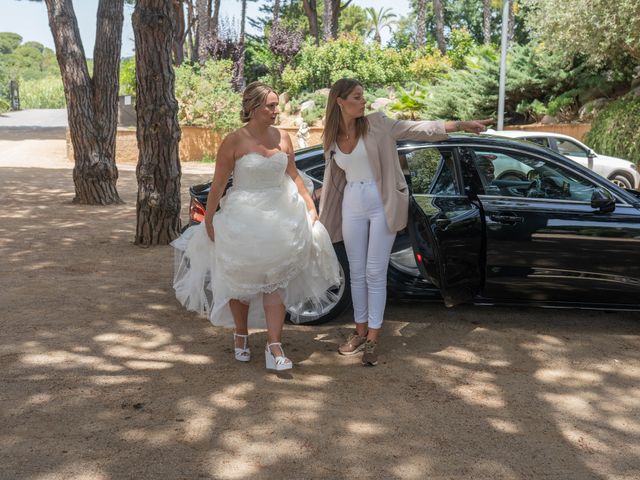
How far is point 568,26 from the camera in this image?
21.5 m

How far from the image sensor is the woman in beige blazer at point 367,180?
15.9ft

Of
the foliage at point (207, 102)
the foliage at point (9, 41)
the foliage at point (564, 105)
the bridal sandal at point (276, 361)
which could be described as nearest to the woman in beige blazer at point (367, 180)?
the bridal sandal at point (276, 361)

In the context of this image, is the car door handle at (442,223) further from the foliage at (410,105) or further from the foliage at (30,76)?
the foliage at (30,76)

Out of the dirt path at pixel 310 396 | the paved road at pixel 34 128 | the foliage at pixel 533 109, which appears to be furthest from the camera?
the paved road at pixel 34 128

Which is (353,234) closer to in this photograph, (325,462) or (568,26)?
(325,462)

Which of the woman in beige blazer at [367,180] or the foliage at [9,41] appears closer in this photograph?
the woman in beige blazer at [367,180]

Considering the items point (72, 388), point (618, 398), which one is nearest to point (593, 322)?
point (618, 398)

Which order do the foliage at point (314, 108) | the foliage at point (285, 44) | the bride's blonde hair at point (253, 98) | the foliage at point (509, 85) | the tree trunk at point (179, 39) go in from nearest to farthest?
1. the bride's blonde hair at point (253, 98)
2. the foliage at point (509, 85)
3. the foliage at point (314, 108)
4. the foliage at point (285, 44)
5. the tree trunk at point (179, 39)

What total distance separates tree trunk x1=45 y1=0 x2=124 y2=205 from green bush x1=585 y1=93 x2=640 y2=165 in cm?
1257

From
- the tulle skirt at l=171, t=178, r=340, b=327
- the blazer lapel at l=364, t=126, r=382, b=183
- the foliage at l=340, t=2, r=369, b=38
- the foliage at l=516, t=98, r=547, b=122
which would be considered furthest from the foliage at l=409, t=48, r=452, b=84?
the foliage at l=340, t=2, r=369, b=38

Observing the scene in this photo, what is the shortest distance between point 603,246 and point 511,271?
678mm

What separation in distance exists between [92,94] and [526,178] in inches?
387

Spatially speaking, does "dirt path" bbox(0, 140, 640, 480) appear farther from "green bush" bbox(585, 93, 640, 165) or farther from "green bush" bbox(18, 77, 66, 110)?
"green bush" bbox(18, 77, 66, 110)

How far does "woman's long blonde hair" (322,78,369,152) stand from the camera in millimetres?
4816
